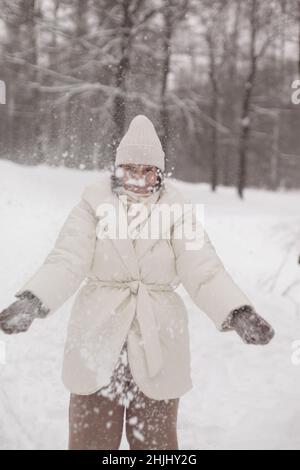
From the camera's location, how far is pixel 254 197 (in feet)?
61.9

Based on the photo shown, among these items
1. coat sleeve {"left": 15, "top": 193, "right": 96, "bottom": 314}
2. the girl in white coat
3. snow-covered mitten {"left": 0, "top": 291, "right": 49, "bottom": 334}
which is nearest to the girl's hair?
the girl in white coat

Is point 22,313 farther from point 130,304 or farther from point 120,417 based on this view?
point 120,417

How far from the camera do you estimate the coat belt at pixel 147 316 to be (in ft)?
7.49

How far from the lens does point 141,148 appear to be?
8.10 feet

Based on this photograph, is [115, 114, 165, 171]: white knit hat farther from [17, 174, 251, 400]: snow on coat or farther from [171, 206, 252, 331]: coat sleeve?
[171, 206, 252, 331]: coat sleeve

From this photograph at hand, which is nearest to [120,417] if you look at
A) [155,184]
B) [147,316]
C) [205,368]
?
[147,316]

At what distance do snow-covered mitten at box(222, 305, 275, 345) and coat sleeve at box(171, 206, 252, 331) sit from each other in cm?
3

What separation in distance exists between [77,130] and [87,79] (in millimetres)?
1167

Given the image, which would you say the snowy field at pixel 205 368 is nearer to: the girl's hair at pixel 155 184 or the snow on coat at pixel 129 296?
the snow on coat at pixel 129 296

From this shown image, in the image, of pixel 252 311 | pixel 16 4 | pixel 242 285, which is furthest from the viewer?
pixel 16 4
